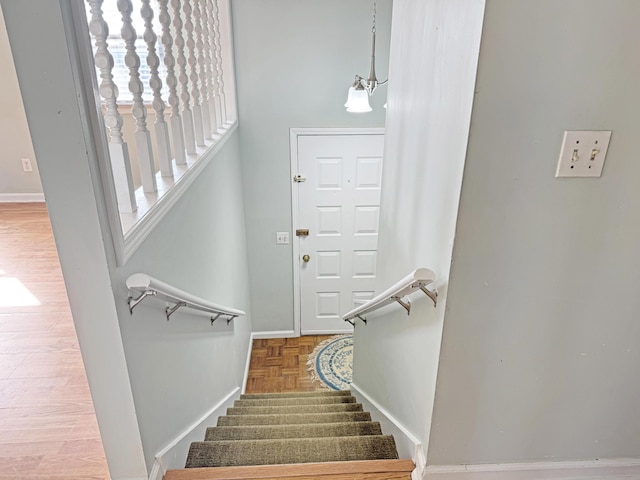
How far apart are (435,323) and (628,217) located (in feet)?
1.99

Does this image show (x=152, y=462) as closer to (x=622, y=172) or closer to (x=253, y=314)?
(x=622, y=172)

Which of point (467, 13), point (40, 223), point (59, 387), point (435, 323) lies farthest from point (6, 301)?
point (467, 13)

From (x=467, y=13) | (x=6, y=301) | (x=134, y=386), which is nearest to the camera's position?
(x=467, y=13)

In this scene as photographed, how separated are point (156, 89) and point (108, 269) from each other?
2.45 ft

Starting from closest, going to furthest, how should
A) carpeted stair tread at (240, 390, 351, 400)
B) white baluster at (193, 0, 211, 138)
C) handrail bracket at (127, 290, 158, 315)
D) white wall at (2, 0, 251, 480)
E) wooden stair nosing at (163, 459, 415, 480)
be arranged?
white wall at (2, 0, 251, 480) < handrail bracket at (127, 290, 158, 315) < wooden stair nosing at (163, 459, 415, 480) < white baluster at (193, 0, 211, 138) < carpeted stair tread at (240, 390, 351, 400)

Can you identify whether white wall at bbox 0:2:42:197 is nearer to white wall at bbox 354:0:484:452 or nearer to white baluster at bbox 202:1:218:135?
white baluster at bbox 202:1:218:135

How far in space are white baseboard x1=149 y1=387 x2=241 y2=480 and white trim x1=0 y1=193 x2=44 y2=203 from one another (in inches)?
137

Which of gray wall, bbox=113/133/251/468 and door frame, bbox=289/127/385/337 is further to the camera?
door frame, bbox=289/127/385/337

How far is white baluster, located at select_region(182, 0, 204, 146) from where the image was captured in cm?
186

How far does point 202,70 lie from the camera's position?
2.18 metres

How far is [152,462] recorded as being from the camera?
1.30 metres

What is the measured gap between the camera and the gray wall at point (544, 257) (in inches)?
37.5

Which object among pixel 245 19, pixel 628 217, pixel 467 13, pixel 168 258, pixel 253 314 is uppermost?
pixel 245 19

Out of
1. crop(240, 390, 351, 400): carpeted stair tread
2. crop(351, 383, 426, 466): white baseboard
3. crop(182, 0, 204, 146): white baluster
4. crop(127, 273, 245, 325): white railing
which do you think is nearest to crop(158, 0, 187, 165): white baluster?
crop(182, 0, 204, 146): white baluster
